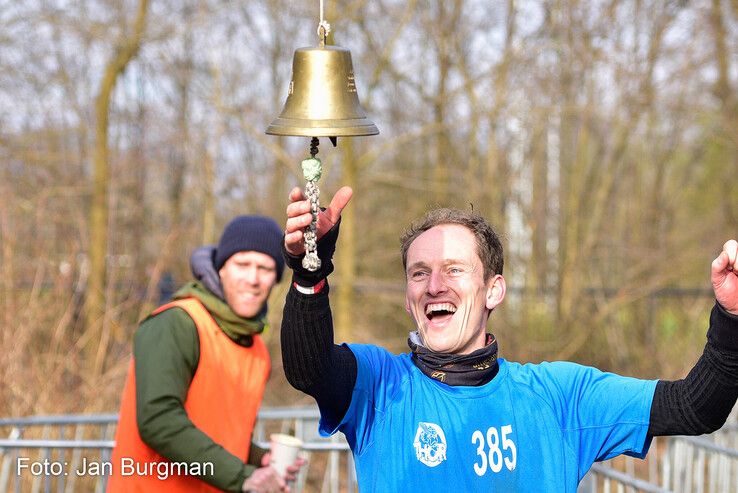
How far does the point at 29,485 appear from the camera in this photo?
6.66 meters

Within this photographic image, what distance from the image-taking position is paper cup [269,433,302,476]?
3596 mm

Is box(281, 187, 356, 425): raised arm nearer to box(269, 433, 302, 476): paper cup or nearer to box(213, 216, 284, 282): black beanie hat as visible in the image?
box(269, 433, 302, 476): paper cup

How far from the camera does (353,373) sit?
273 cm

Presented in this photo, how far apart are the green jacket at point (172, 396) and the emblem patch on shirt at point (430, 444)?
1.48 m

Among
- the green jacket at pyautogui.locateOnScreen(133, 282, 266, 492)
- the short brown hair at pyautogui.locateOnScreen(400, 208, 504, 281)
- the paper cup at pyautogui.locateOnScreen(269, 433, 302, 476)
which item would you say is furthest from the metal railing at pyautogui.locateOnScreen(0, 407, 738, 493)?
the short brown hair at pyautogui.locateOnScreen(400, 208, 504, 281)

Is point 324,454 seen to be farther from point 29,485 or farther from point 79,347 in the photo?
point 29,485

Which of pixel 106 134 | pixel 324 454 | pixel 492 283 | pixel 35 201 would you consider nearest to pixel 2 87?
pixel 106 134

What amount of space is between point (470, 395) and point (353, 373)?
1.06ft

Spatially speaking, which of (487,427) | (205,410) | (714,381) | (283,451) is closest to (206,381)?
(205,410)

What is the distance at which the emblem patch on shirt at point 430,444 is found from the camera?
2662 mm

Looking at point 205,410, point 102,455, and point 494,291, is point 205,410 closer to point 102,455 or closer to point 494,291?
Answer: point 102,455

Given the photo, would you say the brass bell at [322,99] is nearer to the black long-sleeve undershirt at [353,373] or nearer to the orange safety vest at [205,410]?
the black long-sleeve undershirt at [353,373]

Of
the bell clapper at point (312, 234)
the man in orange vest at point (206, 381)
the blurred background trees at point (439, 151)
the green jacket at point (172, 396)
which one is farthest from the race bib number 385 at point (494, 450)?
the blurred background trees at point (439, 151)

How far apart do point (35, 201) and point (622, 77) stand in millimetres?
6421
